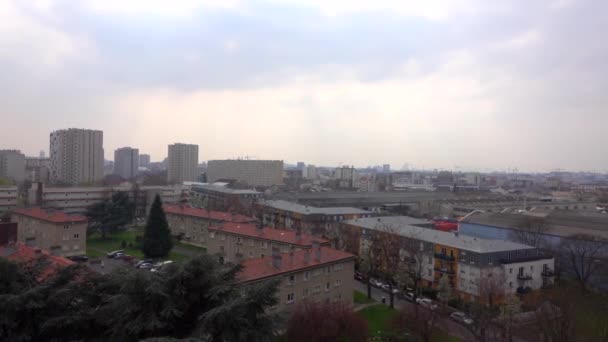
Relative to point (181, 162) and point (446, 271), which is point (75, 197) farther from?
point (181, 162)

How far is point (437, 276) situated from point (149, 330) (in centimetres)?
1750

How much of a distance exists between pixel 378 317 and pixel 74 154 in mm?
64517

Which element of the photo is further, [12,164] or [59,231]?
[12,164]

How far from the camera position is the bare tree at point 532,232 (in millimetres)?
26875

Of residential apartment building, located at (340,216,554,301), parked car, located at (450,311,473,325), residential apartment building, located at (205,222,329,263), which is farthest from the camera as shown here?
residential apartment building, located at (205,222,329,263)

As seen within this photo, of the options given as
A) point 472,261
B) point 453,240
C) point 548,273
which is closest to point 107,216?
point 453,240

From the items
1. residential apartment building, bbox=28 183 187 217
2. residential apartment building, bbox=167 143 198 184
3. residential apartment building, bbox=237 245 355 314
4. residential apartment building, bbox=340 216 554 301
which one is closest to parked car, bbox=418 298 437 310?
residential apartment building, bbox=340 216 554 301

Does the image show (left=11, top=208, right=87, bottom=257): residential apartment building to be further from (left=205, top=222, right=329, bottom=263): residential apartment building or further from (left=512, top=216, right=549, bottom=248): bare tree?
(left=512, top=216, right=549, bottom=248): bare tree

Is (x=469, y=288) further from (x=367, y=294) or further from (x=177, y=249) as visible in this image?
(x=177, y=249)

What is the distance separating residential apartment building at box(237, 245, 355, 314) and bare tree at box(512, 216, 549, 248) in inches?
547

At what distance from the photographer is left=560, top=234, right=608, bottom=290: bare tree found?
74.4 feet

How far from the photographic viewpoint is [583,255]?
75.4 ft

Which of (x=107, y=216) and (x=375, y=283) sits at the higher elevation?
(x=107, y=216)

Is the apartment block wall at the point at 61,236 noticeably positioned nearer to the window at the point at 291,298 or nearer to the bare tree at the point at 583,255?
the window at the point at 291,298
